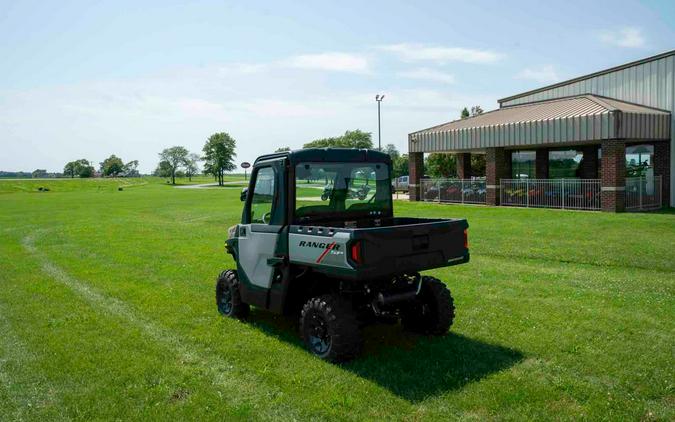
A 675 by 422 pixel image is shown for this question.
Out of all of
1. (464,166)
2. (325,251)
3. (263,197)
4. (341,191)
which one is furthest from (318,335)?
(464,166)

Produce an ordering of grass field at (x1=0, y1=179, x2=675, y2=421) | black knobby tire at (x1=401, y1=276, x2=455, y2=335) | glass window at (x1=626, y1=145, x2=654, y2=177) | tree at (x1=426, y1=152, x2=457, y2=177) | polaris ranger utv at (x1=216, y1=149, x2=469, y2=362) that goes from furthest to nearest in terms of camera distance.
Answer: tree at (x1=426, y1=152, x2=457, y2=177) < glass window at (x1=626, y1=145, x2=654, y2=177) < black knobby tire at (x1=401, y1=276, x2=455, y2=335) < polaris ranger utv at (x1=216, y1=149, x2=469, y2=362) < grass field at (x1=0, y1=179, x2=675, y2=421)

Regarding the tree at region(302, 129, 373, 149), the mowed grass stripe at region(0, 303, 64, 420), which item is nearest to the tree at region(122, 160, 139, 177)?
the tree at region(302, 129, 373, 149)

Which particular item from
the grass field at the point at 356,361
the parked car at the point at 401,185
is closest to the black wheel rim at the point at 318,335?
the grass field at the point at 356,361

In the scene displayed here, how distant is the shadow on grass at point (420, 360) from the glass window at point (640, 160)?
24037 millimetres

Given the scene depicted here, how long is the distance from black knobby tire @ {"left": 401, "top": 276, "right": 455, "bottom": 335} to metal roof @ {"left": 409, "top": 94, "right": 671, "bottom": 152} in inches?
747

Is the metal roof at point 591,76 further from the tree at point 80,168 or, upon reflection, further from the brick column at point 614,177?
the tree at point 80,168

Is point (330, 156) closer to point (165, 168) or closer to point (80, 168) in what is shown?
point (165, 168)

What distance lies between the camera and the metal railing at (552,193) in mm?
24438

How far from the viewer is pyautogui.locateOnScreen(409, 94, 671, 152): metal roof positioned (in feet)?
76.7

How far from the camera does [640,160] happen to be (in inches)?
1093

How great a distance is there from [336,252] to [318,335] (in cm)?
117

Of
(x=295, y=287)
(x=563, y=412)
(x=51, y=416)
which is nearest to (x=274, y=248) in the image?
(x=295, y=287)

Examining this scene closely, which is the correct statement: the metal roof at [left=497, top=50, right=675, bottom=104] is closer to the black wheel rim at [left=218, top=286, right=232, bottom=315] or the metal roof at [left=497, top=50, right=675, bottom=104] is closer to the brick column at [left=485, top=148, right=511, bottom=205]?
the brick column at [left=485, top=148, right=511, bottom=205]

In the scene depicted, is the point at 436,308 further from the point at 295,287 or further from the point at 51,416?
the point at 51,416
